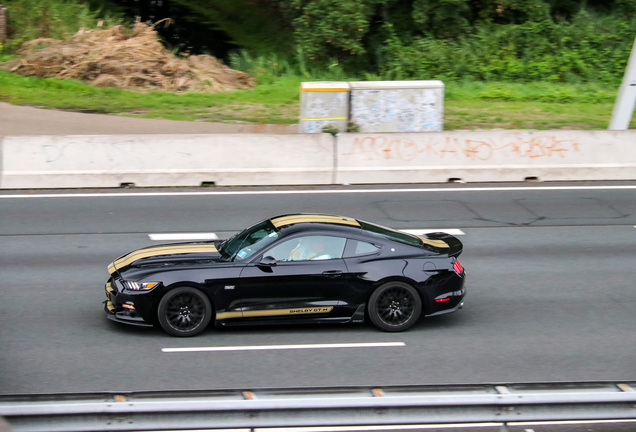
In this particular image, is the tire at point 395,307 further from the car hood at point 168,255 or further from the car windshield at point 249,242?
the car hood at point 168,255

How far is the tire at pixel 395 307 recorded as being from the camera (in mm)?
9758

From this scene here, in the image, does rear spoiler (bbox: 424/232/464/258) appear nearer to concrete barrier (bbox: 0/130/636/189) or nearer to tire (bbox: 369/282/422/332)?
tire (bbox: 369/282/422/332)

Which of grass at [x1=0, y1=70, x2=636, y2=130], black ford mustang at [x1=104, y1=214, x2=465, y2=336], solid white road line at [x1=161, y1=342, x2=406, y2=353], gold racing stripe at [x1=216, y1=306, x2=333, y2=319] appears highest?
black ford mustang at [x1=104, y1=214, x2=465, y2=336]

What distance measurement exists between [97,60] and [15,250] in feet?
43.9

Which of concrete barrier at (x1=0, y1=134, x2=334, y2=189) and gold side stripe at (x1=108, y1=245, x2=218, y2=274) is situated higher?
gold side stripe at (x1=108, y1=245, x2=218, y2=274)

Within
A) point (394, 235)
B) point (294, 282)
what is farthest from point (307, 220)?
point (394, 235)

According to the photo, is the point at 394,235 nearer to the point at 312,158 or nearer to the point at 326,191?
the point at 326,191

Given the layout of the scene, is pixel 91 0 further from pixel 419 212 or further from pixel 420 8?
pixel 419 212

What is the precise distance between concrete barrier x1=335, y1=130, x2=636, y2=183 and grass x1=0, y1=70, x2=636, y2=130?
3.06 m

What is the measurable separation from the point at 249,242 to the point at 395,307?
1889 mm

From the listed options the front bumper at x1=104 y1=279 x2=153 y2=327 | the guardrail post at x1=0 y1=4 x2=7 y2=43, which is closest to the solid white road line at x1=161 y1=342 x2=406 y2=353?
the front bumper at x1=104 y1=279 x2=153 y2=327

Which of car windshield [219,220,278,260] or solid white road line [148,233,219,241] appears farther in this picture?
solid white road line [148,233,219,241]

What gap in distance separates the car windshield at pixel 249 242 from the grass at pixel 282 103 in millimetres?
11157

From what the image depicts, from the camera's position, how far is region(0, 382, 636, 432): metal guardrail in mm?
5352
